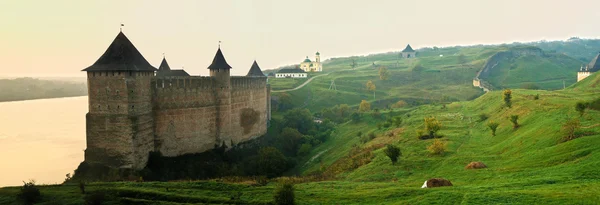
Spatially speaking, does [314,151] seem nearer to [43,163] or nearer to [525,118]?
[525,118]

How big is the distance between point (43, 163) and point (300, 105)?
29961 mm

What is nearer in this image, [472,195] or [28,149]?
[472,195]

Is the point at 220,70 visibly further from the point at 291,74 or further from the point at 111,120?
the point at 291,74

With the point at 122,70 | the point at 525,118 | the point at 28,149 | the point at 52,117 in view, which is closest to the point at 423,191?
the point at 525,118

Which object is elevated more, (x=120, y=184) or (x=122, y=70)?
(x=122, y=70)

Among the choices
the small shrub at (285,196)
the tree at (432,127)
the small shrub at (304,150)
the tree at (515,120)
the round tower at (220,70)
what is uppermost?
the round tower at (220,70)

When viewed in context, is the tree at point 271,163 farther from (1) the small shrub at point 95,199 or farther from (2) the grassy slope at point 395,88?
(2) the grassy slope at point 395,88

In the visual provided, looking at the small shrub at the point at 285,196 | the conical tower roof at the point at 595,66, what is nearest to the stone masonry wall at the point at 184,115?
the small shrub at the point at 285,196

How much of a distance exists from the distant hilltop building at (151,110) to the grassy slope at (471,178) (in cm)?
681

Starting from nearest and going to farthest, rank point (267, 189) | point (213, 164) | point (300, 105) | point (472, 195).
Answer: point (472, 195), point (267, 189), point (213, 164), point (300, 105)

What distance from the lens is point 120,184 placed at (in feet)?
49.0

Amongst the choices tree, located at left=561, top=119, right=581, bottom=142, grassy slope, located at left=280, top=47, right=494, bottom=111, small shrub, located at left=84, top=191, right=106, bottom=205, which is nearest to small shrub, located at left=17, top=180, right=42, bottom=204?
small shrub, located at left=84, top=191, right=106, bottom=205

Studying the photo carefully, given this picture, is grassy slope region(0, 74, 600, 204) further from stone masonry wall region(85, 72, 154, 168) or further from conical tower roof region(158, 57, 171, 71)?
conical tower roof region(158, 57, 171, 71)

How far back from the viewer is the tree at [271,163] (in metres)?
25.9
